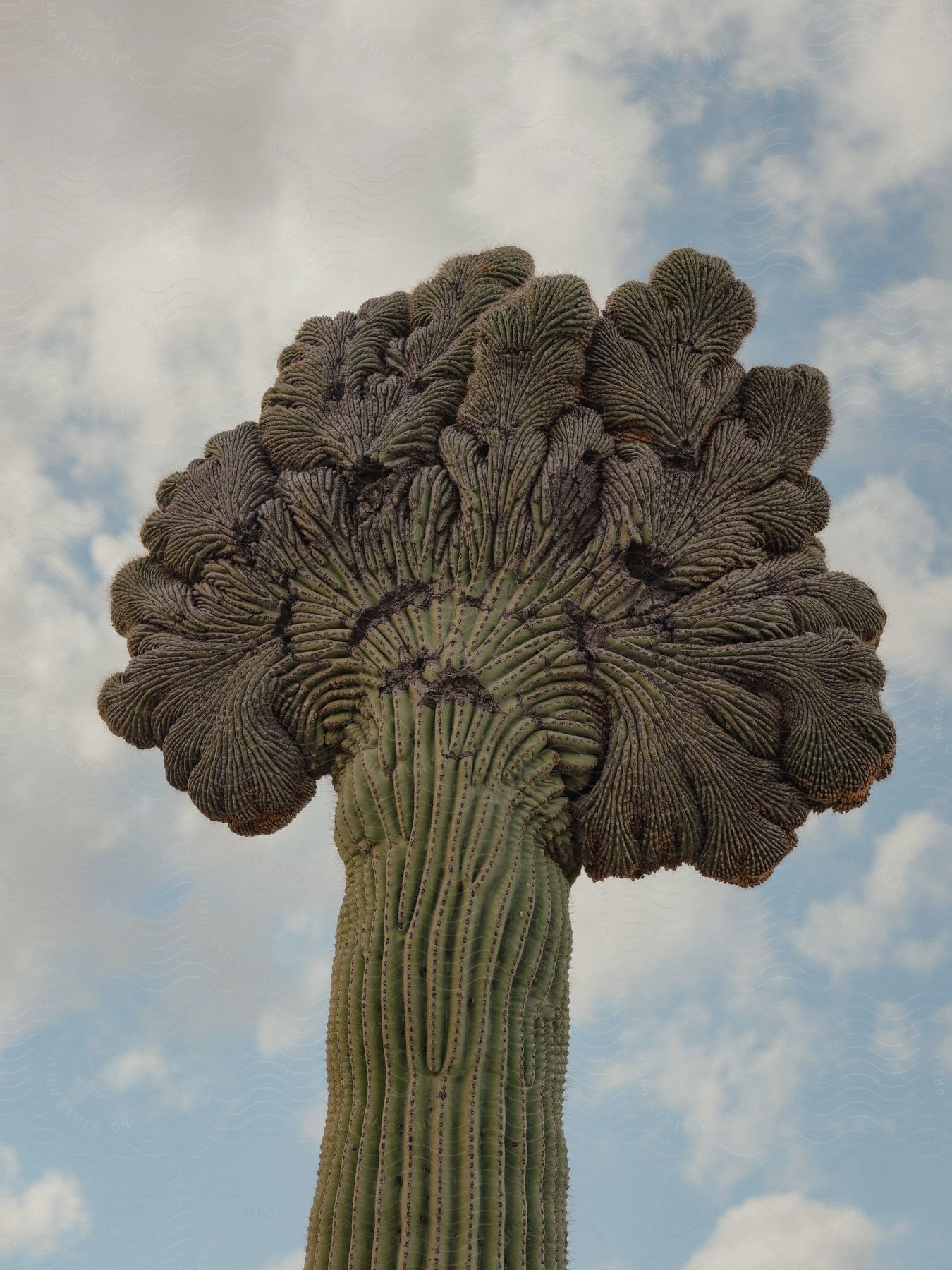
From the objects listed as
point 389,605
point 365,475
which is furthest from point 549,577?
point 365,475

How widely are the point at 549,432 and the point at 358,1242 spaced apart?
306 centimetres

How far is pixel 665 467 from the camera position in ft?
17.2

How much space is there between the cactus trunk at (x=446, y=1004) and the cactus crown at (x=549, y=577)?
0.86 feet

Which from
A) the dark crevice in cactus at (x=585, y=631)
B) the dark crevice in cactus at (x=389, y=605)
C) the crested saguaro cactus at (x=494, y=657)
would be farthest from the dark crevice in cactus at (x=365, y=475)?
the dark crevice in cactus at (x=585, y=631)

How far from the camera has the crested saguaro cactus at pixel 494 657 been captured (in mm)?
3982

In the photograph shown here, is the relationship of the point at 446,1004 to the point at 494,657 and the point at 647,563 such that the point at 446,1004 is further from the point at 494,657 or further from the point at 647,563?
the point at 647,563

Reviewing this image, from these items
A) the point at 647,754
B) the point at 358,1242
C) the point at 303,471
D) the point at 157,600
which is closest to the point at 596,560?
the point at 647,754

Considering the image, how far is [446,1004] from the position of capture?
3.96 metres

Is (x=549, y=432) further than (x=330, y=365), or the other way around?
(x=330, y=365)

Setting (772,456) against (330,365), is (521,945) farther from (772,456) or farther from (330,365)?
(330,365)

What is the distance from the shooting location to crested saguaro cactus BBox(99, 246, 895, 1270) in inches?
157

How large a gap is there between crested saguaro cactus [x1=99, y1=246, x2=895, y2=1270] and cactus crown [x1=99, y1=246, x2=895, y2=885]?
13 mm

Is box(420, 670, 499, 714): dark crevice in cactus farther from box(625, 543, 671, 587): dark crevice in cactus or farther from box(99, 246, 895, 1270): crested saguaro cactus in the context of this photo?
box(625, 543, 671, 587): dark crevice in cactus

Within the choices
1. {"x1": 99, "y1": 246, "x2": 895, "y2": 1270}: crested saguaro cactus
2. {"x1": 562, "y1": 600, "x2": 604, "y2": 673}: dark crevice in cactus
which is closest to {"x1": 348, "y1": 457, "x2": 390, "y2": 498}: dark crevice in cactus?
{"x1": 99, "y1": 246, "x2": 895, "y2": 1270}: crested saguaro cactus
